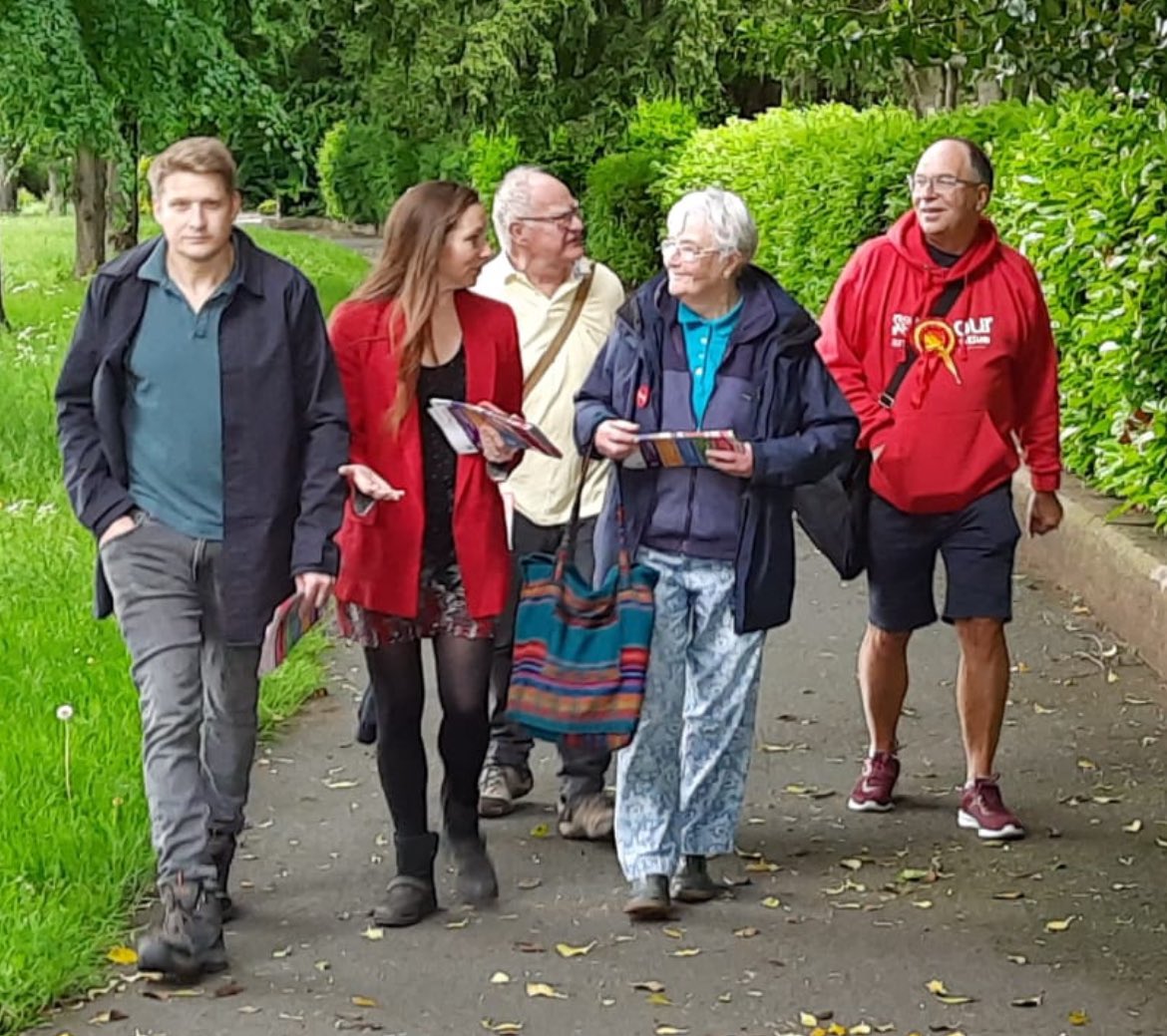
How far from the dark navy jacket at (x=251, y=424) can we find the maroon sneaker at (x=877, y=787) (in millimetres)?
2242

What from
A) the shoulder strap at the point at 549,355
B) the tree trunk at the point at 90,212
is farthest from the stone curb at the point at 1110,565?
the tree trunk at the point at 90,212

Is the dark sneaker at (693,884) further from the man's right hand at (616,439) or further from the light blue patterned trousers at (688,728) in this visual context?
the man's right hand at (616,439)

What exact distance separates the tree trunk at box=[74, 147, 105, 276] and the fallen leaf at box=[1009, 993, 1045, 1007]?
2751 cm

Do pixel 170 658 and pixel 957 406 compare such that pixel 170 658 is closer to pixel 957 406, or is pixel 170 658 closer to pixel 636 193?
pixel 957 406

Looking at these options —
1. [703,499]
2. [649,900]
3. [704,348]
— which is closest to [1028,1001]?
[649,900]

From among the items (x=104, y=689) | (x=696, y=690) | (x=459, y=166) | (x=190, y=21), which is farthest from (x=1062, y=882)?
(x=459, y=166)

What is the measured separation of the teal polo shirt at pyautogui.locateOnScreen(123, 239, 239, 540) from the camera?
540cm

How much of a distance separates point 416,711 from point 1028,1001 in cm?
177

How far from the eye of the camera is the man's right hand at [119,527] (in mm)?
5418

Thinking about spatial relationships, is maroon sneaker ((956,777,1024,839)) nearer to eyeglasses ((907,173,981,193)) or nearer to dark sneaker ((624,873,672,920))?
dark sneaker ((624,873,672,920))

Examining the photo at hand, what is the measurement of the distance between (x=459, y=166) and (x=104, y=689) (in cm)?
3192

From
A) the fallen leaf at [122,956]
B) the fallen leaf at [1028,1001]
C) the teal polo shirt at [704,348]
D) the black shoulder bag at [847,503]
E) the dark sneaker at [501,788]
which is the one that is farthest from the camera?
the dark sneaker at [501,788]

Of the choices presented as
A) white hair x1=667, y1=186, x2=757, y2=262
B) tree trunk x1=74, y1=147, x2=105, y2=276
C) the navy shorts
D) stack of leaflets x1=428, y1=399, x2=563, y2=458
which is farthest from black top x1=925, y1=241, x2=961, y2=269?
tree trunk x1=74, y1=147, x2=105, y2=276

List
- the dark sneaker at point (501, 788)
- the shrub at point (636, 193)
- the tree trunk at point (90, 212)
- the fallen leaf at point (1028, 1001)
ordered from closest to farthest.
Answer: the fallen leaf at point (1028, 1001), the dark sneaker at point (501, 788), the shrub at point (636, 193), the tree trunk at point (90, 212)
